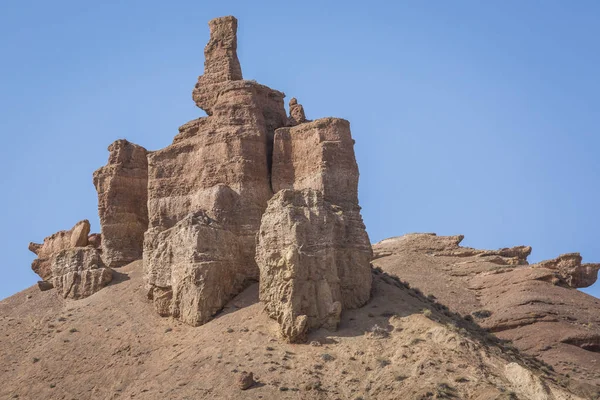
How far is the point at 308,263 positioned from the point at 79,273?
56.5 ft

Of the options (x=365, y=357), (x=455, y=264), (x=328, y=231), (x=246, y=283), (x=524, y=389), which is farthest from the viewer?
(x=455, y=264)

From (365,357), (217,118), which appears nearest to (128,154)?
(217,118)

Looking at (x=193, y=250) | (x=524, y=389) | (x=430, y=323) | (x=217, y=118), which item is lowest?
(x=524, y=389)

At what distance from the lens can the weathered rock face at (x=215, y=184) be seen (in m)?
57.4

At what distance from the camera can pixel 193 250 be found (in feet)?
187

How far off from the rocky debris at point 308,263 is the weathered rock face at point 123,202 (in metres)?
15.2

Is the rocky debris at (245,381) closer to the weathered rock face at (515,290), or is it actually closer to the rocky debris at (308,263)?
the rocky debris at (308,263)

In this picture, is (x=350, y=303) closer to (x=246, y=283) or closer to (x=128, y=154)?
(x=246, y=283)

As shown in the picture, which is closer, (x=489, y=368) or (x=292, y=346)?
(x=489, y=368)

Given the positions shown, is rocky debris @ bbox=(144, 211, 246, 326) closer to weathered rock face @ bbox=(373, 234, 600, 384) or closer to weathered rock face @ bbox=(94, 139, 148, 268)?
weathered rock face @ bbox=(94, 139, 148, 268)

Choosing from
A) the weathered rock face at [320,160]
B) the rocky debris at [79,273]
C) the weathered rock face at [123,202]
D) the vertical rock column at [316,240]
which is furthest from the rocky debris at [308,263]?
the weathered rock face at [123,202]

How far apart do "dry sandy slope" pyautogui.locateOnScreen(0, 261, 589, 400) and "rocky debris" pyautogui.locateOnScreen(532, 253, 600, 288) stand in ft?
70.3

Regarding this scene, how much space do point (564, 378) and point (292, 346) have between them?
43.5ft

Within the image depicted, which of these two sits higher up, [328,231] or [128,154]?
[128,154]
